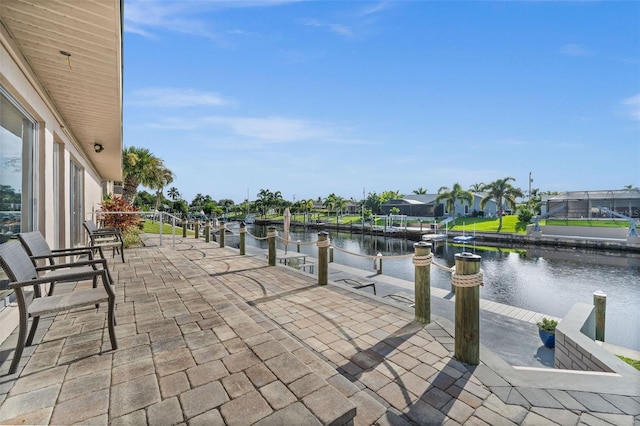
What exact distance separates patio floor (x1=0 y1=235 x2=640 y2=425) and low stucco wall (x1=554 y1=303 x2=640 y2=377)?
0.71 metres

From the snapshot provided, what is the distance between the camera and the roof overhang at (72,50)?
2498 mm

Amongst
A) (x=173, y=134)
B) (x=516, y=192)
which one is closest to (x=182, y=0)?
(x=173, y=134)

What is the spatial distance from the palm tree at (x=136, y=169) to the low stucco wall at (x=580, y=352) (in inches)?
973

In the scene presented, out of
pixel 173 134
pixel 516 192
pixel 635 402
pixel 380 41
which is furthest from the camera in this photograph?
pixel 516 192

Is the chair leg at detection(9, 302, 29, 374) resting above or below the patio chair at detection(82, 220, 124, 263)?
below

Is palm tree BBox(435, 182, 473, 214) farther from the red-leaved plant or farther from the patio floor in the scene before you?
the patio floor

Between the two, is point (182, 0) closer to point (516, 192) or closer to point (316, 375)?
point (316, 375)

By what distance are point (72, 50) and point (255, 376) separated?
3814 mm

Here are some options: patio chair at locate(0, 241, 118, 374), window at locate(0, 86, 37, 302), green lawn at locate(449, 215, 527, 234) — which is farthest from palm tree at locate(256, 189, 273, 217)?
patio chair at locate(0, 241, 118, 374)

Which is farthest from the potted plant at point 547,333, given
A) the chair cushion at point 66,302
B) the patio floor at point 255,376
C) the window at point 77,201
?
the window at point 77,201

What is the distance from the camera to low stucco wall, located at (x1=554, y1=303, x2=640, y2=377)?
270 cm

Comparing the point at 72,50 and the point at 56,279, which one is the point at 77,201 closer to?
the point at 72,50

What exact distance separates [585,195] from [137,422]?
160 ft

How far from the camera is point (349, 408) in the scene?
63.1 inches
